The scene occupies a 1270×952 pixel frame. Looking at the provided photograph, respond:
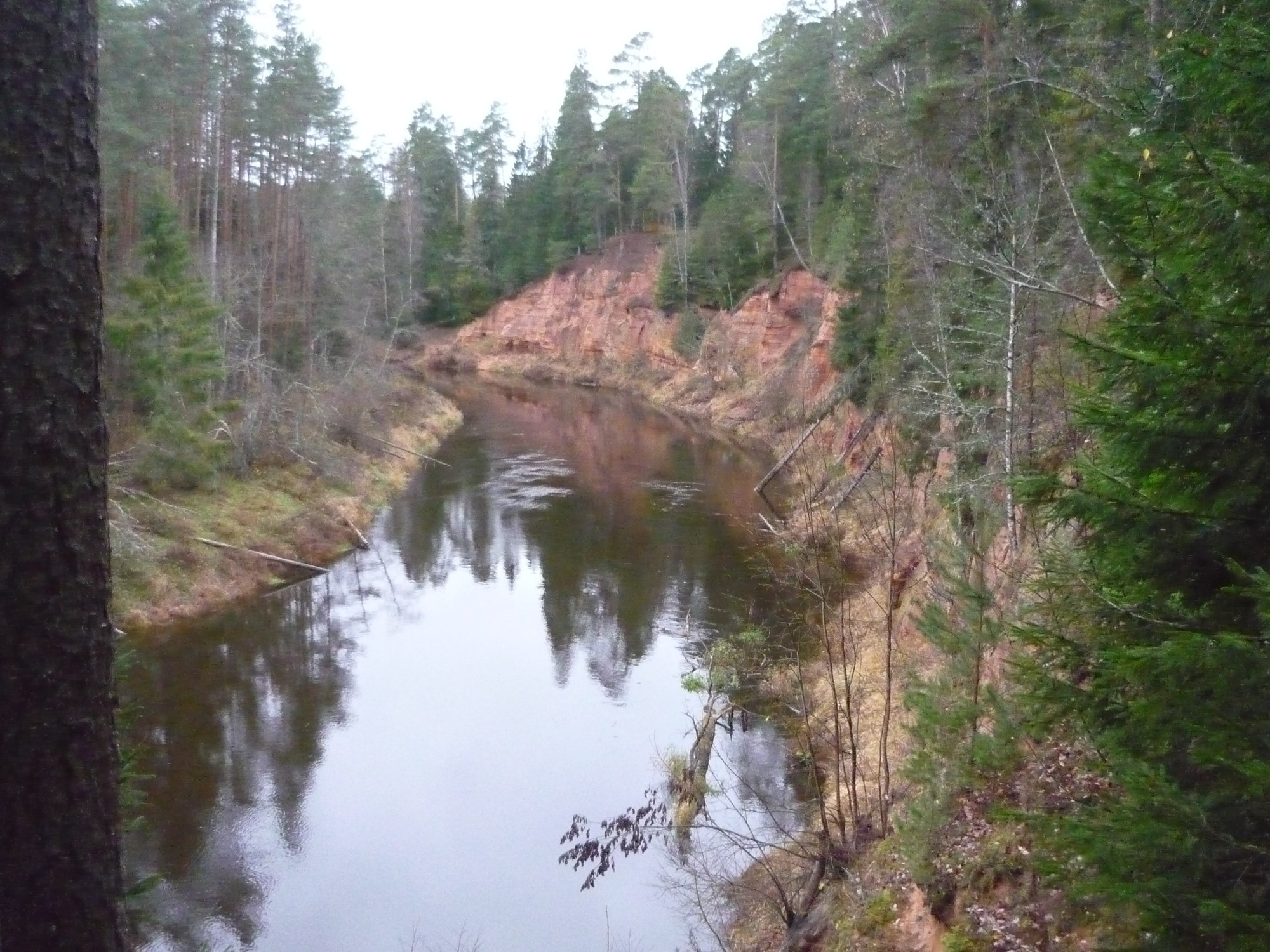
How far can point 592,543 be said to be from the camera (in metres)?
21.8

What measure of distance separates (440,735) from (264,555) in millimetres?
7802

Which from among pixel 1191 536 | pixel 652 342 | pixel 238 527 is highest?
pixel 652 342

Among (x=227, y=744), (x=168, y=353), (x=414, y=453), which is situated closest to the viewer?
(x=227, y=744)

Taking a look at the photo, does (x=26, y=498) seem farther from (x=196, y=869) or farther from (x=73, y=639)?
(x=196, y=869)

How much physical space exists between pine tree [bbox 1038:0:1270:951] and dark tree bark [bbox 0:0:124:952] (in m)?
3.01

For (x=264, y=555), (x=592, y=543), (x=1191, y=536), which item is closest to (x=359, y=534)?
(x=264, y=555)

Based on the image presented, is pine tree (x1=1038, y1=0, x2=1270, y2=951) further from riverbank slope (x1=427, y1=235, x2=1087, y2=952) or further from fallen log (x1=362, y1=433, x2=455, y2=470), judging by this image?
fallen log (x1=362, y1=433, x2=455, y2=470)

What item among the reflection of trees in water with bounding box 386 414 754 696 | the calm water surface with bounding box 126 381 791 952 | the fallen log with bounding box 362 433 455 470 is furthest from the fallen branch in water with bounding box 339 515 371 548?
the fallen log with bounding box 362 433 455 470

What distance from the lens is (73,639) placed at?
8.57 ft

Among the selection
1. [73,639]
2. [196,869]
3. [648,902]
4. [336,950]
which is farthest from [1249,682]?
[196,869]

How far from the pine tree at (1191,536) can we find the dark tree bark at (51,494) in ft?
9.86

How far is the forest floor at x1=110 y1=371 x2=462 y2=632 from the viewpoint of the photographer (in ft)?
54.2

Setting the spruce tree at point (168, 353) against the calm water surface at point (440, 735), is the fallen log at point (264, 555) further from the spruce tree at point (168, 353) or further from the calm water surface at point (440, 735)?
the spruce tree at point (168, 353)

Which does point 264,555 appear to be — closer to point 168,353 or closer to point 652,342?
point 168,353
